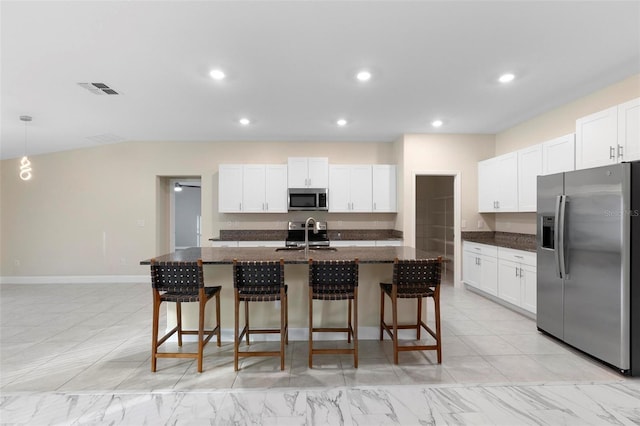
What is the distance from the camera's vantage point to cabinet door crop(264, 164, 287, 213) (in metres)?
5.68

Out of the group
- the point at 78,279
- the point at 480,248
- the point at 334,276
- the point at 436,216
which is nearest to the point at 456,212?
the point at 480,248

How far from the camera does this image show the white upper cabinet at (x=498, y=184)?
4.62 metres

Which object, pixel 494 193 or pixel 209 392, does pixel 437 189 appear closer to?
pixel 494 193

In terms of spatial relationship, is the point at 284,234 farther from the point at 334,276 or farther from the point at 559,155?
the point at 559,155

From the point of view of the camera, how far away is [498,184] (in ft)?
16.3

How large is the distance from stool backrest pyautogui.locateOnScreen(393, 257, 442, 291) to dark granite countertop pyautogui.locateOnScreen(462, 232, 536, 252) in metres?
2.17

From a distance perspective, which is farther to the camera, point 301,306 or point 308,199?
point 308,199

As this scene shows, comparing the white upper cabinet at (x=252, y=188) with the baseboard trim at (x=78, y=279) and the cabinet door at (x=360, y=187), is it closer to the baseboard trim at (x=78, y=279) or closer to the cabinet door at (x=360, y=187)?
the cabinet door at (x=360, y=187)

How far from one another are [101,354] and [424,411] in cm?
295

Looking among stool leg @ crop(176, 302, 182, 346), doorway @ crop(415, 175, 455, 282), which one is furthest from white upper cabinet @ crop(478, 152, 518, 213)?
stool leg @ crop(176, 302, 182, 346)

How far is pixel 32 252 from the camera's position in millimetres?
5996

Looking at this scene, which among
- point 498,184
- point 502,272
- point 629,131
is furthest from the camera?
point 498,184

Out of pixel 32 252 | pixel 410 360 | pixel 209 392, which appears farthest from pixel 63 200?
pixel 410 360

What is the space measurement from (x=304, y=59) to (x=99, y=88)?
2324 mm
